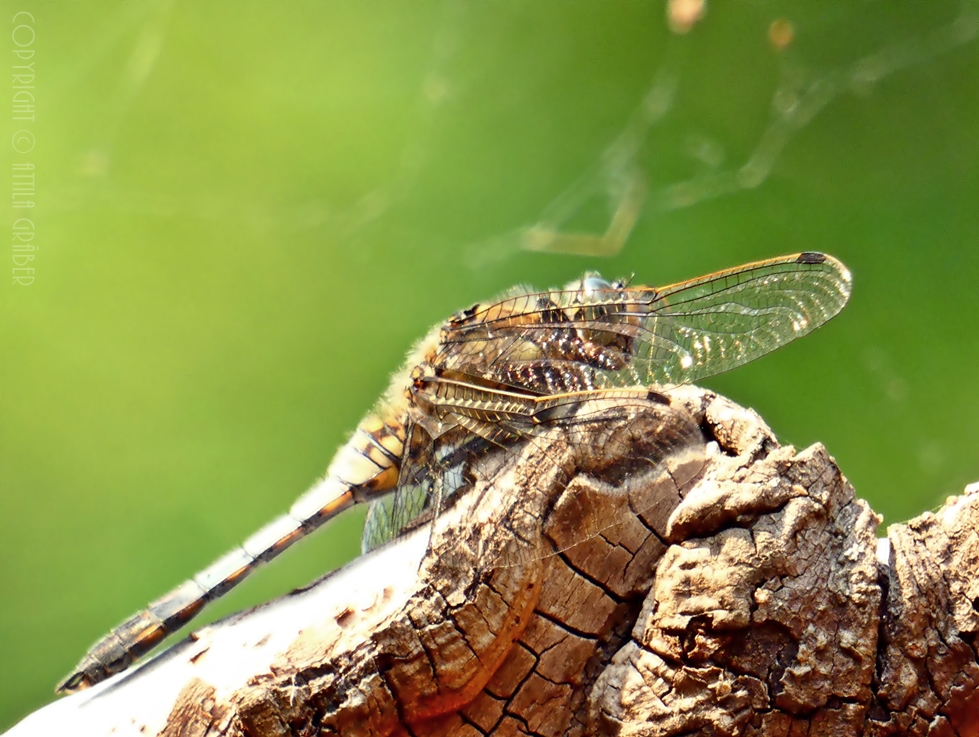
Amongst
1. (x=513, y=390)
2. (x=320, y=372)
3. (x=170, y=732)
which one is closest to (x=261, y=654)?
(x=170, y=732)

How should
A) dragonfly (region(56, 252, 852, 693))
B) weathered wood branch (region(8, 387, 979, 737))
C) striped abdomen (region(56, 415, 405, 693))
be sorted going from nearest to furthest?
weathered wood branch (region(8, 387, 979, 737)) < dragonfly (region(56, 252, 852, 693)) < striped abdomen (region(56, 415, 405, 693))

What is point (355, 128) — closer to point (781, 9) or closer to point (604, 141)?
point (604, 141)
